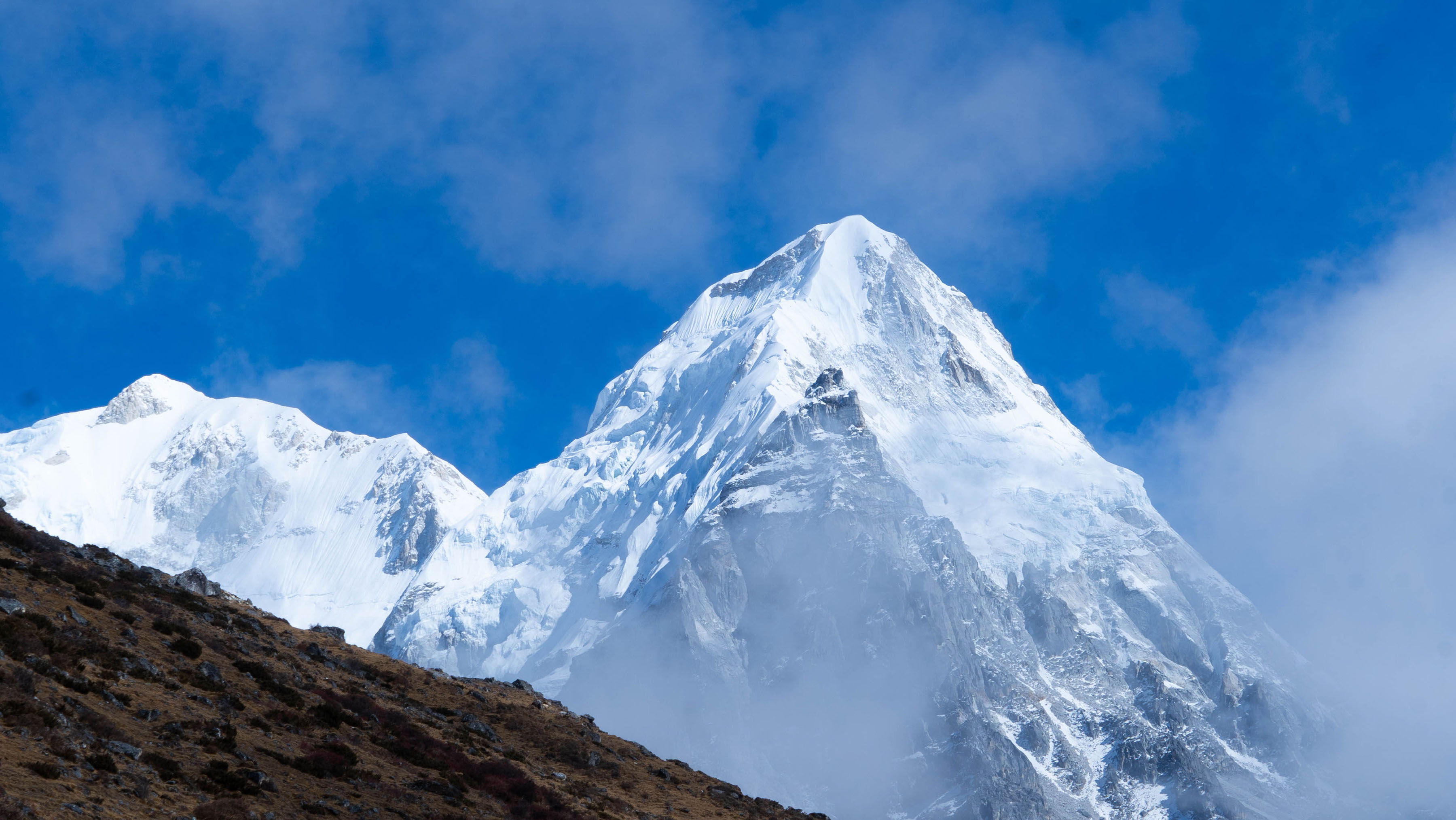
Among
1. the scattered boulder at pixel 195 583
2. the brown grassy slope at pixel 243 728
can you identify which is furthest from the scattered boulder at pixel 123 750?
the scattered boulder at pixel 195 583

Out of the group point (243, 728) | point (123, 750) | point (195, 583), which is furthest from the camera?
point (195, 583)

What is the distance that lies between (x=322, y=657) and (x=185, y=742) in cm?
2085

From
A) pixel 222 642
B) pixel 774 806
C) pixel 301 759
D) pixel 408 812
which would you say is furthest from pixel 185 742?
pixel 774 806

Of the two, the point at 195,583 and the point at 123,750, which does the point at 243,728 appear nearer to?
the point at 123,750

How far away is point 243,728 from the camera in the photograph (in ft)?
134

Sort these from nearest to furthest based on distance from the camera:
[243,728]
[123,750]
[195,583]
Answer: [123,750] → [243,728] → [195,583]

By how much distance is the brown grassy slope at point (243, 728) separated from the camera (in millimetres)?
32688

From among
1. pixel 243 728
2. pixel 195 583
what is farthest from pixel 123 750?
pixel 195 583

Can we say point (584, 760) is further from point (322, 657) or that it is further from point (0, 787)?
point (0, 787)

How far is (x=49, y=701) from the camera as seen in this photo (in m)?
34.4

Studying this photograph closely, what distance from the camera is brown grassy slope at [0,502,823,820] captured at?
32.7 m

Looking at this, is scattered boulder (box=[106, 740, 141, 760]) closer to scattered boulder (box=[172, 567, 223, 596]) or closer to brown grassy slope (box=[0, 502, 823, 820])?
brown grassy slope (box=[0, 502, 823, 820])

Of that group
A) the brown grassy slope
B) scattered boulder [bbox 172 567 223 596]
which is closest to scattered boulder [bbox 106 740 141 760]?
the brown grassy slope

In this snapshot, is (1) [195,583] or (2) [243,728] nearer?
(2) [243,728]
